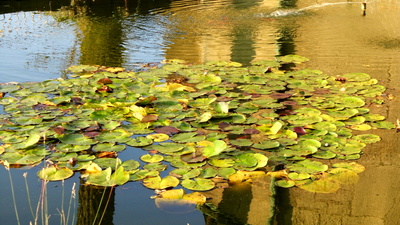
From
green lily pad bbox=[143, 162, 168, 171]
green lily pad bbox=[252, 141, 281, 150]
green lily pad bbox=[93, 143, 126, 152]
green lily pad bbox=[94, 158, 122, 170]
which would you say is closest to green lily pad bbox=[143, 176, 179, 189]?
green lily pad bbox=[143, 162, 168, 171]

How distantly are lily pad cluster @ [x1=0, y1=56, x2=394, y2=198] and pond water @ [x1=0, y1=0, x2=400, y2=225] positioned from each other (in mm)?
113

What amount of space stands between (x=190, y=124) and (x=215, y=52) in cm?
188

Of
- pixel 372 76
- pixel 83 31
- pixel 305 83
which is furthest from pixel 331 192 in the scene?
pixel 83 31

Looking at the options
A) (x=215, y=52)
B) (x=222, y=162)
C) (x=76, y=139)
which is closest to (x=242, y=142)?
(x=222, y=162)

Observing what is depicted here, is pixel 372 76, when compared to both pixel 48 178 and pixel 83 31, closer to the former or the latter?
pixel 48 178

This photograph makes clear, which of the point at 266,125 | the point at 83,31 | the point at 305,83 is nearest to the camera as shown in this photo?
the point at 266,125

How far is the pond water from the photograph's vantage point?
2447 mm

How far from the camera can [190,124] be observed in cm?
337

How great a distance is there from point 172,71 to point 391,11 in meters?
4.29

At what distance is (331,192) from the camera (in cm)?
260

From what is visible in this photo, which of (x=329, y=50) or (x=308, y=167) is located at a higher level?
(x=329, y=50)

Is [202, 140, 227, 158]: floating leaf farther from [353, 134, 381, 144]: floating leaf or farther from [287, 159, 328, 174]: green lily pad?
[353, 134, 381, 144]: floating leaf

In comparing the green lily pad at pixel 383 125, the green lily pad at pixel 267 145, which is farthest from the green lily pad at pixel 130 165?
the green lily pad at pixel 383 125

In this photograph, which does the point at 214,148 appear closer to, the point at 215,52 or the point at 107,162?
the point at 107,162
